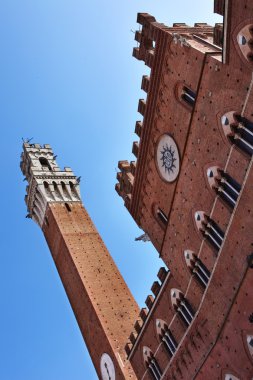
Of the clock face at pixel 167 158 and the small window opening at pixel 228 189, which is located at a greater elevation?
the clock face at pixel 167 158

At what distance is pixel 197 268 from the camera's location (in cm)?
1493

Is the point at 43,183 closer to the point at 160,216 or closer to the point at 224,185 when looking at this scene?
the point at 160,216

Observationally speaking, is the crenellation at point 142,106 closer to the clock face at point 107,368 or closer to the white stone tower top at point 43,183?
the clock face at point 107,368

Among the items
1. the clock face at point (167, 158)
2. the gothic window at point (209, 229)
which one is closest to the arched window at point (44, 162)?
the clock face at point (167, 158)

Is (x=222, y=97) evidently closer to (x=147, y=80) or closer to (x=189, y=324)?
(x=147, y=80)

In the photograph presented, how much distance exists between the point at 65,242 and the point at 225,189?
1699 cm

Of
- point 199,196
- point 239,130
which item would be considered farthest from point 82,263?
point 239,130

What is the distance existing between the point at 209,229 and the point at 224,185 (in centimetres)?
147

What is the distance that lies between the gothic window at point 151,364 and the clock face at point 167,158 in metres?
6.13

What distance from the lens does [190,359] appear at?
15516 mm

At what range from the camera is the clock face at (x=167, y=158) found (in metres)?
15.4

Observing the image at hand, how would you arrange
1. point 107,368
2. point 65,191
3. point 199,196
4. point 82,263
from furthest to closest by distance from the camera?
point 65,191 → point 82,263 → point 107,368 → point 199,196

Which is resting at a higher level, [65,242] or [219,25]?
[65,242]

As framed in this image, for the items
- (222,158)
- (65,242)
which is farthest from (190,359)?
(65,242)
